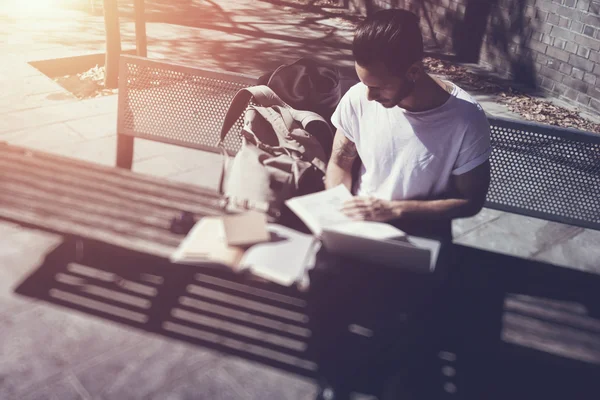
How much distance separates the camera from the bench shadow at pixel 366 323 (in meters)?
2.48

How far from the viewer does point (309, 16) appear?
1108 cm

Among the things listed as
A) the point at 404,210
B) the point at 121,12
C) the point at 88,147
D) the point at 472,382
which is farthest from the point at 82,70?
the point at 472,382

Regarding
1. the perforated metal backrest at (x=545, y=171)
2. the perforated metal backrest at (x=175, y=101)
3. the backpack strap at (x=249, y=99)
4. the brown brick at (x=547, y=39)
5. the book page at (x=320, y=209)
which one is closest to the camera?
the book page at (x=320, y=209)

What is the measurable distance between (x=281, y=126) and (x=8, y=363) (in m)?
1.79

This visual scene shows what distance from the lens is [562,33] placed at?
21.6 ft

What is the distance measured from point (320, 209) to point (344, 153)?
26.8 inches

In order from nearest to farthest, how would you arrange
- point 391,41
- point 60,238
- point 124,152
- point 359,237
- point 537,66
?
point 359,237, point 391,41, point 60,238, point 124,152, point 537,66

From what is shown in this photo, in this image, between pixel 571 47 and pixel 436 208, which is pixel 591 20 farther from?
pixel 436 208

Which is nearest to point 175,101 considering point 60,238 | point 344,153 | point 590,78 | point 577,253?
point 60,238

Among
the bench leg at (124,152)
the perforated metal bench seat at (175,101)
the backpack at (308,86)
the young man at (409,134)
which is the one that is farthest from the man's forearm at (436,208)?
the bench leg at (124,152)

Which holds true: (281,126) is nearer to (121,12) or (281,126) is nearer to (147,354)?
(147,354)

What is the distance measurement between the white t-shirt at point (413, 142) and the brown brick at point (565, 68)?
195 inches

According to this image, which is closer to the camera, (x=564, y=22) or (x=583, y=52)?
(x=583, y=52)

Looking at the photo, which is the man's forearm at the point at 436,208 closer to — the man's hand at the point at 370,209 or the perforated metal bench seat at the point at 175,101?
the man's hand at the point at 370,209
